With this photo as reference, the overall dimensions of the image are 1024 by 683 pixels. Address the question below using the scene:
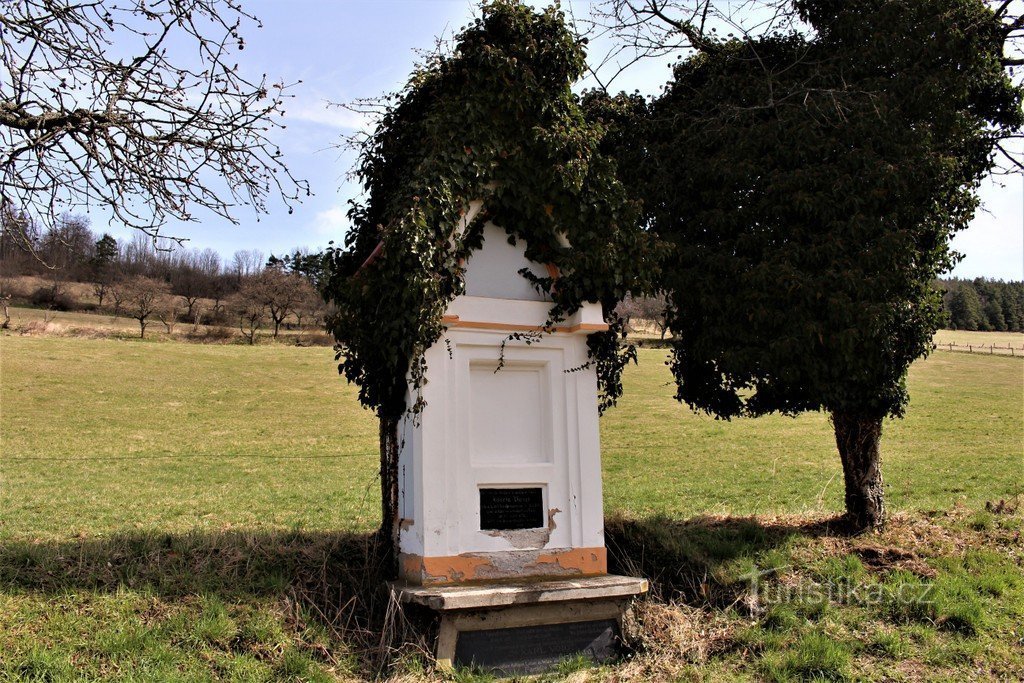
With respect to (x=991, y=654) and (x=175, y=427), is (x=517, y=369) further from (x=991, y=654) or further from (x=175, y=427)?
(x=175, y=427)

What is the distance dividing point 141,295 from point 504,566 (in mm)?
65697

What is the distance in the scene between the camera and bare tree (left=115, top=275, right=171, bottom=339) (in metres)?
65.6

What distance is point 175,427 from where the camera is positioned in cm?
2842

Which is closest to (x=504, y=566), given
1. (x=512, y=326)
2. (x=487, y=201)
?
(x=512, y=326)

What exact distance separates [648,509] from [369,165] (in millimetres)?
8376

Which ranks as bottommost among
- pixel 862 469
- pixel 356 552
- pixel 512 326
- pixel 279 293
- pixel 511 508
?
pixel 356 552

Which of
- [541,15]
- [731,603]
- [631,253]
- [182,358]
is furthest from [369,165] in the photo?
[182,358]

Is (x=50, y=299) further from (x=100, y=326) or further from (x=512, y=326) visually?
(x=512, y=326)

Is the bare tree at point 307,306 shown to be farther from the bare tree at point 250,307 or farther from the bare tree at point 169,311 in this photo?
the bare tree at point 169,311

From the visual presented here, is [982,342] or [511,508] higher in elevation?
[982,342]

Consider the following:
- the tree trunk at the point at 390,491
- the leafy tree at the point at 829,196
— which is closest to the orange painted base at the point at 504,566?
the tree trunk at the point at 390,491

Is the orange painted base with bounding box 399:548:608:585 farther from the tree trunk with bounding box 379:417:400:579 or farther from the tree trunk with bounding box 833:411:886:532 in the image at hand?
the tree trunk with bounding box 833:411:886:532

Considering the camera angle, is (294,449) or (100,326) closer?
(294,449)

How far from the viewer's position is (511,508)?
28.0ft
